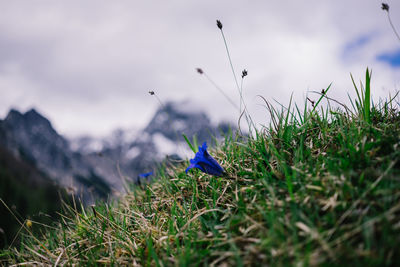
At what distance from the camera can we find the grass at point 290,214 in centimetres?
105

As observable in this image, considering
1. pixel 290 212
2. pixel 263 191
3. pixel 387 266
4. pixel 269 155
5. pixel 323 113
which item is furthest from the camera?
pixel 323 113

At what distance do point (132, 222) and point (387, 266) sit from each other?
198cm

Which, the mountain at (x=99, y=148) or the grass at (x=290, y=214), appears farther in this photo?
the mountain at (x=99, y=148)

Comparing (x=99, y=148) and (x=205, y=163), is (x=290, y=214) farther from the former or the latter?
(x=99, y=148)

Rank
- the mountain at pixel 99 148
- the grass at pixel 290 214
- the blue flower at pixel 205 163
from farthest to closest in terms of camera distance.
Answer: the mountain at pixel 99 148
the blue flower at pixel 205 163
the grass at pixel 290 214

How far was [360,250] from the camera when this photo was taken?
99 centimetres

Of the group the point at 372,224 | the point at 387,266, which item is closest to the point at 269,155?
the point at 372,224

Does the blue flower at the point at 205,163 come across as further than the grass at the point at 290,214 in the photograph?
Yes

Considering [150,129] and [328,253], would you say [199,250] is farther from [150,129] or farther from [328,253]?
[150,129]

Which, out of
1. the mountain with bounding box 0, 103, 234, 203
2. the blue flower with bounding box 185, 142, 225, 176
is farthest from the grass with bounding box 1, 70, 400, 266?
the mountain with bounding box 0, 103, 234, 203

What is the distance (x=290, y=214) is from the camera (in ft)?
4.18

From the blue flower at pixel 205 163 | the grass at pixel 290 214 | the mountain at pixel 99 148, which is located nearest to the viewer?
the grass at pixel 290 214

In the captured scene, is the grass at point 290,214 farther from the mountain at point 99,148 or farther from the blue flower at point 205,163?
the mountain at point 99,148

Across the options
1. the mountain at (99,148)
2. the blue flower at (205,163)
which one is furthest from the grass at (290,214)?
the mountain at (99,148)
